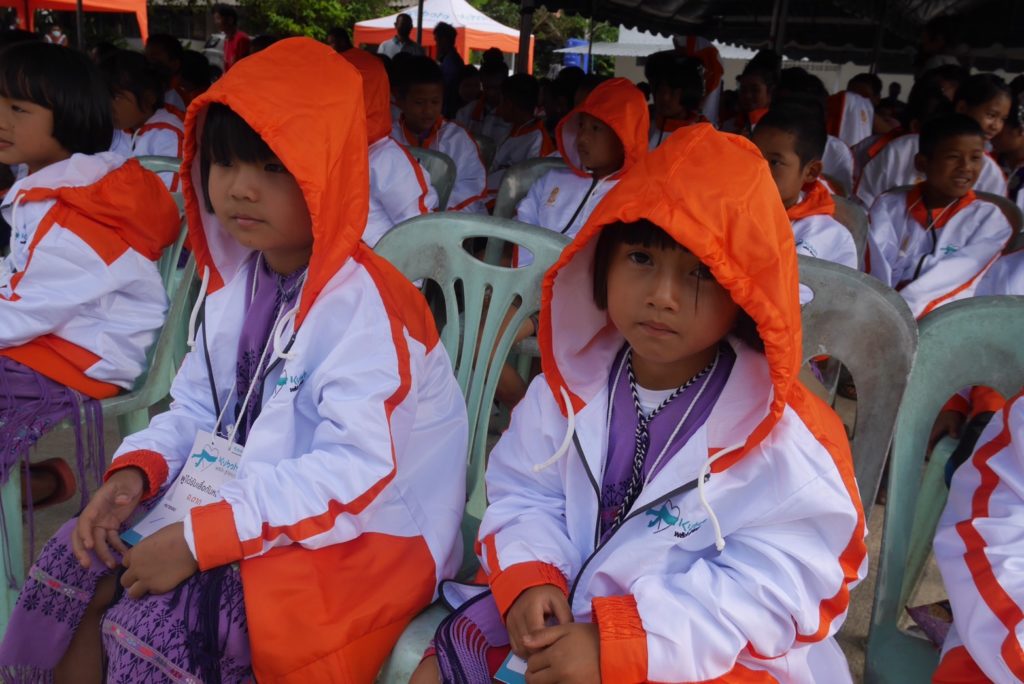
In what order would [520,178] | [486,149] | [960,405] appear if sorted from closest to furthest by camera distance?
1. [960,405]
2. [520,178]
3. [486,149]

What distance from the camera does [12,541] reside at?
1.78 metres

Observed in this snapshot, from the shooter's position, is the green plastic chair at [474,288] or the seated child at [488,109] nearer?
the green plastic chair at [474,288]

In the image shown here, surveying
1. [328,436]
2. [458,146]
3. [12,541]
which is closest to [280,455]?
[328,436]

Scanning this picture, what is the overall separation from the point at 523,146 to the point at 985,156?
123 inches

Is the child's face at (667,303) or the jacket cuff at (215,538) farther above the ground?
the child's face at (667,303)

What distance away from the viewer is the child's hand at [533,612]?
1135 mm

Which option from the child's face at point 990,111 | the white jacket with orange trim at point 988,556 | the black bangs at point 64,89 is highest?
the black bangs at point 64,89

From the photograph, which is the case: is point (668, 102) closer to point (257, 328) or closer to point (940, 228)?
point (940, 228)

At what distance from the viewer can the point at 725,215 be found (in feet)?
3.39

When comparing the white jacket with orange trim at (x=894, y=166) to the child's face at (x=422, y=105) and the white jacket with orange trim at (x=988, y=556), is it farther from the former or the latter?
the white jacket with orange trim at (x=988, y=556)

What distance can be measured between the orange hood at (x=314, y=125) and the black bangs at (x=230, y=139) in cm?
3

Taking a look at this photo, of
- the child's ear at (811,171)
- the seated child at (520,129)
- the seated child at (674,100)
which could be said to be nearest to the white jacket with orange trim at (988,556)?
the child's ear at (811,171)

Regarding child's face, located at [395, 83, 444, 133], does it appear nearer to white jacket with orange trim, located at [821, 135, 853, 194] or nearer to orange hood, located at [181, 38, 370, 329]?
white jacket with orange trim, located at [821, 135, 853, 194]

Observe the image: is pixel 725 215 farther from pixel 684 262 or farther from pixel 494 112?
pixel 494 112
